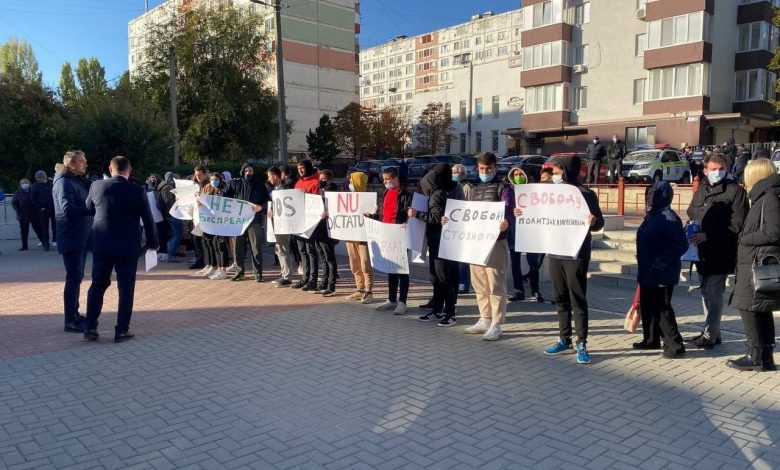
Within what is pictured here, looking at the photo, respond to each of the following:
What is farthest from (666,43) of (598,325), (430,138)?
(598,325)

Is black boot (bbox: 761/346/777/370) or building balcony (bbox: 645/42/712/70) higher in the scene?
building balcony (bbox: 645/42/712/70)

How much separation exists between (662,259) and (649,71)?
3849 cm

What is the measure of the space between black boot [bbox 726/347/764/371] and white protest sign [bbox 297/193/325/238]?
6.02 metres

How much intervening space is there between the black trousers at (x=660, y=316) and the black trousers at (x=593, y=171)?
58.6 ft

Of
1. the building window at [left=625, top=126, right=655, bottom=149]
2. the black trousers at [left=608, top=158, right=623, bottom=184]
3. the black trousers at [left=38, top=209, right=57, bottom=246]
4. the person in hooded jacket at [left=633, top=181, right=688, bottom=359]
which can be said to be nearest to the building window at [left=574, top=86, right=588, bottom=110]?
the building window at [left=625, top=126, right=655, bottom=149]

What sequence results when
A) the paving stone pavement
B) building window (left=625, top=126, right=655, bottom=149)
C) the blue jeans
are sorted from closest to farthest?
the paving stone pavement
the blue jeans
building window (left=625, top=126, right=655, bottom=149)

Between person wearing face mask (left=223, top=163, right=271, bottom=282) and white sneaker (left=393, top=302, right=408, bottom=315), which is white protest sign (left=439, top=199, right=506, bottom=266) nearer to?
white sneaker (left=393, top=302, right=408, bottom=315)

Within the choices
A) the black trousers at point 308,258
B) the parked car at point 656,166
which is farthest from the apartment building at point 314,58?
the black trousers at point 308,258

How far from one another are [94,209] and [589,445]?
604cm

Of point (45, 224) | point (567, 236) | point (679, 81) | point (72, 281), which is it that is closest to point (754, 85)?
point (679, 81)

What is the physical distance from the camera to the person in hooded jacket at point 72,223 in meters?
7.00

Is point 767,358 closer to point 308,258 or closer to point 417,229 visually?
point 417,229

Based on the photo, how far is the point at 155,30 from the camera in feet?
130

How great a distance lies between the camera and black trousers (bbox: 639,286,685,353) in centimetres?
609
